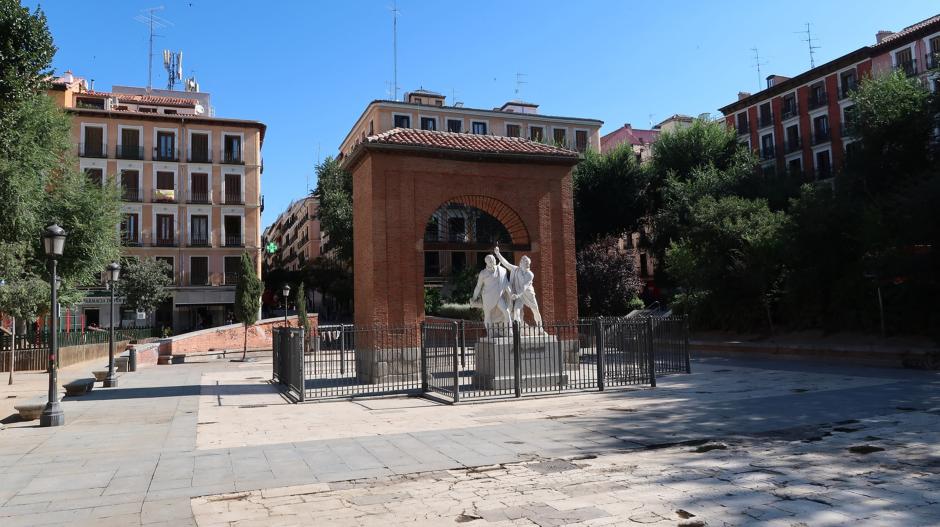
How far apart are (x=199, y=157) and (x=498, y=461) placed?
40756 mm

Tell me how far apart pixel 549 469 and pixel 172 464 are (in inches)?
171

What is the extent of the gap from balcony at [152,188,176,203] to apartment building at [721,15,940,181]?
38.5m

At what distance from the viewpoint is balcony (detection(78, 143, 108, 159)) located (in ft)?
131

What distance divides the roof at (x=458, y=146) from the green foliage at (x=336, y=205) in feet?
75.4

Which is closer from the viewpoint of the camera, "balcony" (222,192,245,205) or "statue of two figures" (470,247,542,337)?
"statue of two figures" (470,247,542,337)

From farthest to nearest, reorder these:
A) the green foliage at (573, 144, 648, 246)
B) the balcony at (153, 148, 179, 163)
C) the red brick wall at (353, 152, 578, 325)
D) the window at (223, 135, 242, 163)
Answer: the window at (223, 135, 242, 163)
the balcony at (153, 148, 179, 163)
the green foliage at (573, 144, 648, 246)
the red brick wall at (353, 152, 578, 325)

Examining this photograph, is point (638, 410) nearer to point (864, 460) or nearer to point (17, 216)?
point (864, 460)

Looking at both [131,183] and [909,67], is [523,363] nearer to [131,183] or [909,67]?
[909,67]

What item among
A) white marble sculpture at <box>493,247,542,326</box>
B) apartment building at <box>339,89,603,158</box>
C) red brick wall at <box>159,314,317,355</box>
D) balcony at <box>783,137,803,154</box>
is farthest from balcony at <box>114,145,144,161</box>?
balcony at <box>783,137,803,154</box>

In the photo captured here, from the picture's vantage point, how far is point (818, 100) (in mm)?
41094

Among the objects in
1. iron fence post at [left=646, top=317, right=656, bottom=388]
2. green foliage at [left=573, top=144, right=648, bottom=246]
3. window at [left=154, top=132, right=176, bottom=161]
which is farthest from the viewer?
window at [left=154, top=132, right=176, bottom=161]

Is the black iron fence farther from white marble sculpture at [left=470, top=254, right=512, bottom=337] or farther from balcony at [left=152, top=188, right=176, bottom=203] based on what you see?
balcony at [left=152, top=188, right=176, bottom=203]

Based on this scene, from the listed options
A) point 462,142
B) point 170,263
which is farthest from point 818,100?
point 170,263

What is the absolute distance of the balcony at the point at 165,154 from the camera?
1618 inches
